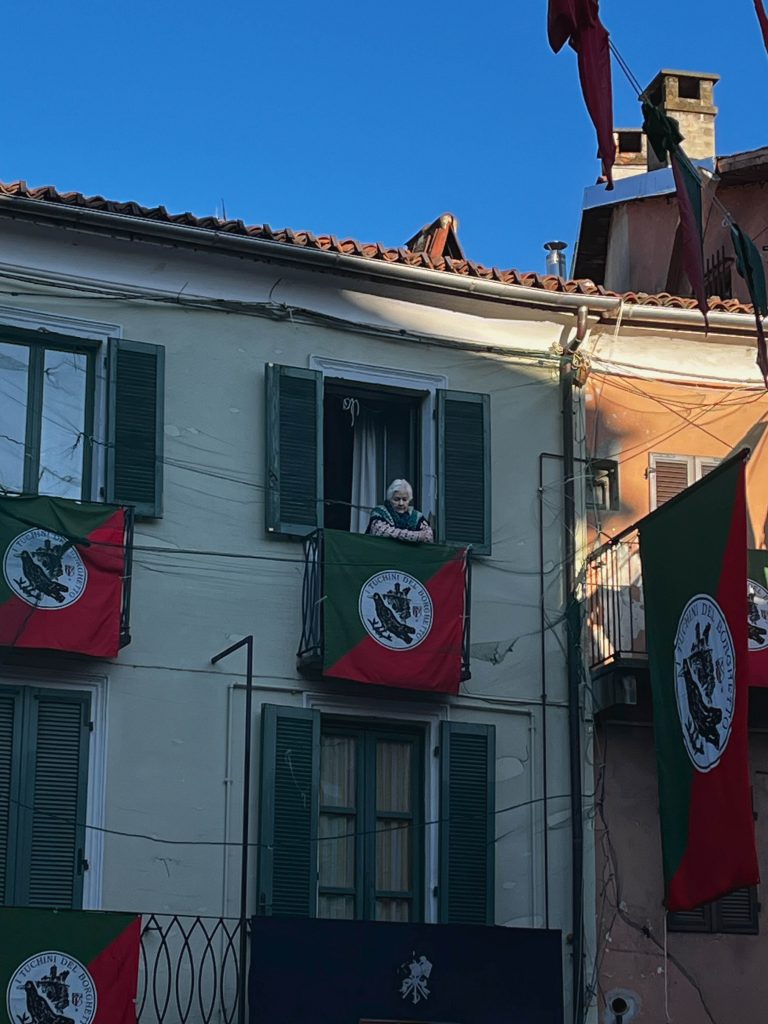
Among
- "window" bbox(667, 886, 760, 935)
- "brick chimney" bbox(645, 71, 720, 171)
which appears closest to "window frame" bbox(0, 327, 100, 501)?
"window" bbox(667, 886, 760, 935)

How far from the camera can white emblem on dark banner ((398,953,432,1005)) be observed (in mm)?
16219

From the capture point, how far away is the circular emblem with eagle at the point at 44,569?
628 inches

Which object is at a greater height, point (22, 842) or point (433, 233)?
point (433, 233)

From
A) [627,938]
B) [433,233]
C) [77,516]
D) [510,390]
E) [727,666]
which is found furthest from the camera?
[433,233]

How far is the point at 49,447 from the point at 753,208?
872 cm

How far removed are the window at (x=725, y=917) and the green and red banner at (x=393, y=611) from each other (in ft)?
8.58

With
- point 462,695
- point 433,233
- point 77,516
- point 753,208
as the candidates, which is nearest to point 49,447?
point 77,516

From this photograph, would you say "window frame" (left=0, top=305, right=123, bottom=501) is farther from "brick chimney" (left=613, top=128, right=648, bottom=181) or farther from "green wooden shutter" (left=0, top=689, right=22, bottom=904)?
"brick chimney" (left=613, top=128, right=648, bottom=181)

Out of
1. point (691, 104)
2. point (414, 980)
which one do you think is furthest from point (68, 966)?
point (691, 104)

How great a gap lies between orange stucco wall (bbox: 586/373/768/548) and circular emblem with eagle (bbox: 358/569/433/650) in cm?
211

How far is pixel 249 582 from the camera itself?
56.1ft

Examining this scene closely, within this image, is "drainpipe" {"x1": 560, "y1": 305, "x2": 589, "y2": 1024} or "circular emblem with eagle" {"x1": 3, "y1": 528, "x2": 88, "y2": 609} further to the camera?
"drainpipe" {"x1": 560, "y1": 305, "x2": 589, "y2": 1024}

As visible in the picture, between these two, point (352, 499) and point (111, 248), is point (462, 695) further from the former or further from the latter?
point (111, 248)

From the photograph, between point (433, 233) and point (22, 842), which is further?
point (433, 233)
